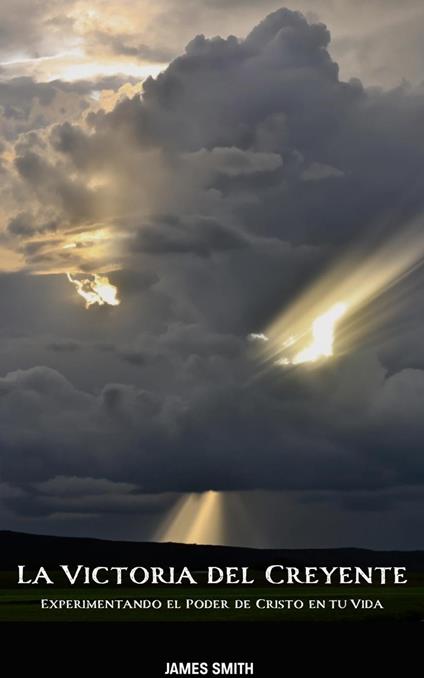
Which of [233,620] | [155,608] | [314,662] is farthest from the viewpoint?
[155,608]

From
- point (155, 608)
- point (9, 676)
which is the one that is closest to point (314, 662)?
point (9, 676)

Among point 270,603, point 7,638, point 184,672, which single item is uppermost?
point 270,603

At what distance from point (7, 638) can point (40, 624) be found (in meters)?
16.3

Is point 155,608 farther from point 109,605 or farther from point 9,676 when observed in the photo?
point 9,676

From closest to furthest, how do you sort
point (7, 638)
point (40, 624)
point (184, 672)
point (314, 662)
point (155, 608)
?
point (184, 672) → point (314, 662) → point (7, 638) → point (40, 624) → point (155, 608)

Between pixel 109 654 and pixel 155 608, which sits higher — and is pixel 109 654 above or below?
below

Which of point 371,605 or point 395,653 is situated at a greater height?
point 371,605

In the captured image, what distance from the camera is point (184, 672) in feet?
288

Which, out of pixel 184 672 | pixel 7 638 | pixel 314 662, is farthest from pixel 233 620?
pixel 184 672

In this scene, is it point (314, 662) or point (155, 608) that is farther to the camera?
point (155, 608)

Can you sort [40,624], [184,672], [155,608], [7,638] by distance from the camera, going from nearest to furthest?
[184,672] < [7,638] < [40,624] < [155,608]

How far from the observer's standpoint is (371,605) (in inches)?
6560

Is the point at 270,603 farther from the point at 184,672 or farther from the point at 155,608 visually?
the point at 184,672

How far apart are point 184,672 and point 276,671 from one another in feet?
23.1
